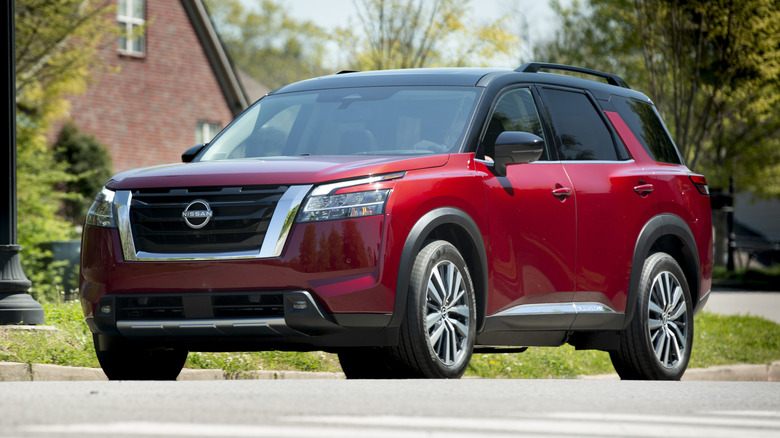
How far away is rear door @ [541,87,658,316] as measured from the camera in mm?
8969

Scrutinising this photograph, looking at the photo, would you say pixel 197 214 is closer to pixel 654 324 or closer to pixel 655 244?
pixel 654 324

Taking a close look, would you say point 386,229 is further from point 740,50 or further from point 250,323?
point 740,50

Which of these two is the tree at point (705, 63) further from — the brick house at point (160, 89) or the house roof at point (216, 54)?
the brick house at point (160, 89)

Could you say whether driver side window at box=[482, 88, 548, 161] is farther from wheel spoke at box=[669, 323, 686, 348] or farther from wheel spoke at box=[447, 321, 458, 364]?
wheel spoke at box=[669, 323, 686, 348]

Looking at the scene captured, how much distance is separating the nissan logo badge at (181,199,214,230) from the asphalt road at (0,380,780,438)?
923mm

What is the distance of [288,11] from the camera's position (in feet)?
283

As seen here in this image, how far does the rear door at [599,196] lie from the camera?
29.4ft

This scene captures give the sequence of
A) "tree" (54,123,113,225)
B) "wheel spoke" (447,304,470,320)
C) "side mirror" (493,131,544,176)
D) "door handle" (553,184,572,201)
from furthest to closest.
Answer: "tree" (54,123,113,225) < "door handle" (553,184,572,201) < "side mirror" (493,131,544,176) < "wheel spoke" (447,304,470,320)

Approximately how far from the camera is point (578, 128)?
9430 millimetres

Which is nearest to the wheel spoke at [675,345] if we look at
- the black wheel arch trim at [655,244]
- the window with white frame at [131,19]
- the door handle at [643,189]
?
the black wheel arch trim at [655,244]

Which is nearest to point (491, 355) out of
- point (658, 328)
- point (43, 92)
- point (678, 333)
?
point (678, 333)

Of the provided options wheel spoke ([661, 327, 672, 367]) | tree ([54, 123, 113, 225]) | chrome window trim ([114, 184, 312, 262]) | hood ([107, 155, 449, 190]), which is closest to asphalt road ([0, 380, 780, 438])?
chrome window trim ([114, 184, 312, 262])

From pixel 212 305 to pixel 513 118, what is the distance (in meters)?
2.65

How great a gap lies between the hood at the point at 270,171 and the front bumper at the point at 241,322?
0.65 meters
